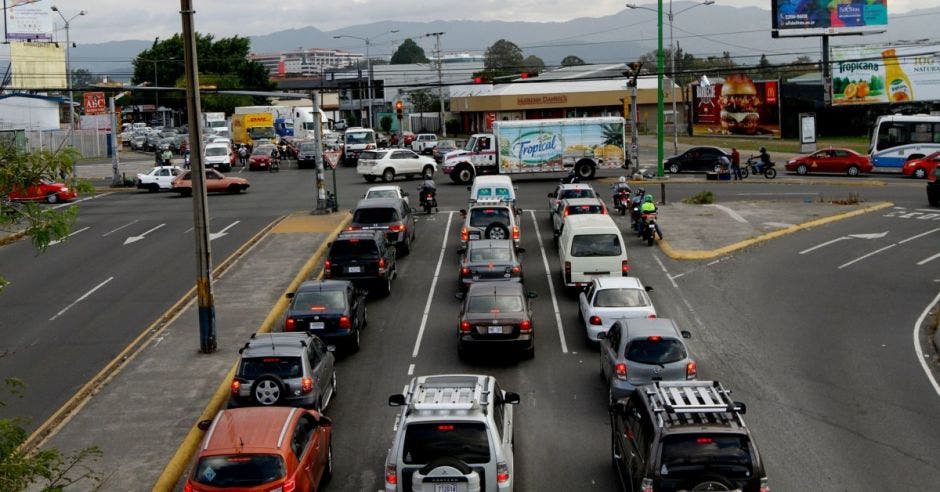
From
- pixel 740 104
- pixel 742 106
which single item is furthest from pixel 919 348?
pixel 740 104

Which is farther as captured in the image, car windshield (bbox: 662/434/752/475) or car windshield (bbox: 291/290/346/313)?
car windshield (bbox: 291/290/346/313)

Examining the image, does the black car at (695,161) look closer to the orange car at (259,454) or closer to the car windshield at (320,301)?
the car windshield at (320,301)

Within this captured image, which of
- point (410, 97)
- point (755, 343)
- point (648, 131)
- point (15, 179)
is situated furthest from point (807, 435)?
point (410, 97)

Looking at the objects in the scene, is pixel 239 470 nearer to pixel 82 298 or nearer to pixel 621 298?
pixel 621 298

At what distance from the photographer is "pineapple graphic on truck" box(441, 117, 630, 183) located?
4975 cm

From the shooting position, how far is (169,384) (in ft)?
67.9

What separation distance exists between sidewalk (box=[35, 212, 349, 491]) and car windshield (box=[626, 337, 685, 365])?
23.7ft

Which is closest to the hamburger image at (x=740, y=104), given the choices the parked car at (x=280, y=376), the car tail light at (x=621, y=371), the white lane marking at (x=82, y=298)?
the white lane marking at (x=82, y=298)

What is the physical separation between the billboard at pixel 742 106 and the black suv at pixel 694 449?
7169 centimetres

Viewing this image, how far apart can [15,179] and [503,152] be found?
40.7 m

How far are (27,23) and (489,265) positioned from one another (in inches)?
3241

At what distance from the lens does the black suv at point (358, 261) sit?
26594mm

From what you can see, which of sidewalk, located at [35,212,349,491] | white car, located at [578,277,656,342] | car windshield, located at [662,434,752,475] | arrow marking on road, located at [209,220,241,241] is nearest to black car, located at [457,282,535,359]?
white car, located at [578,277,656,342]

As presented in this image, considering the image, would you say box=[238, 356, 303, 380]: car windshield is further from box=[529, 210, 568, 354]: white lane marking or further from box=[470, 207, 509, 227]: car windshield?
box=[470, 207, 509, 227]: car windshield
